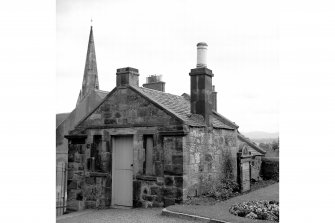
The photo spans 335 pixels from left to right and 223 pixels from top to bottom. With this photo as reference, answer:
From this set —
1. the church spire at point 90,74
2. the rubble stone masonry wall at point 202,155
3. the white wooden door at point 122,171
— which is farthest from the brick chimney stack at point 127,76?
the church spire at point 90,74

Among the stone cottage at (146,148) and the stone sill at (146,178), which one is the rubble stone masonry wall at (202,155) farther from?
the stone sill at (146,178)

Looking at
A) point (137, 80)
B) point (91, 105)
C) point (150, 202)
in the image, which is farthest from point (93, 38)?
point (150, 202)

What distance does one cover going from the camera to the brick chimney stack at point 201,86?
12.9m

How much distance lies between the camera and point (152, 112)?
12.2m

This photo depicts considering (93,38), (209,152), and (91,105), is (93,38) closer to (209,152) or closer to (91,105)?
(91,105)

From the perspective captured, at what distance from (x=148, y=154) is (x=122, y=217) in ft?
8.04

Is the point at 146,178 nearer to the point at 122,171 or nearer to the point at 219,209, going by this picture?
the point at 122,171

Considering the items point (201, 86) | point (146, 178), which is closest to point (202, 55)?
point (201, 86)

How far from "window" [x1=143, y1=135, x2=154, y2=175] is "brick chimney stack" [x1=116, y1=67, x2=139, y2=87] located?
1982mm

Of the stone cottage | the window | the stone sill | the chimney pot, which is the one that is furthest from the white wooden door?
the chimney pot

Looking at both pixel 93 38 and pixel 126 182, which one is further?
pixel 93 38

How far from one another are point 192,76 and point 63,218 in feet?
20.0

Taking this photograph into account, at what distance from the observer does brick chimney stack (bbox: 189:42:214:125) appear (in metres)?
12.9

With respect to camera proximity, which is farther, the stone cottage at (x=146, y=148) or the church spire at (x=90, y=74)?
the church spire at (x=90, y=74)
